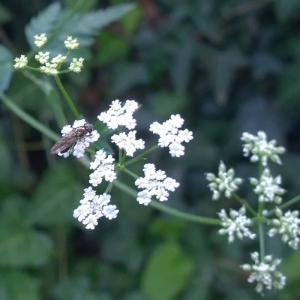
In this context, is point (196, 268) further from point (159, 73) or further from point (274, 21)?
point (274, 21)

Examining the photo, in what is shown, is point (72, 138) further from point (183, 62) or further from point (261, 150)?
point (183, 62)

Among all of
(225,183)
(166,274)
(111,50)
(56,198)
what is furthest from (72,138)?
(111,50)

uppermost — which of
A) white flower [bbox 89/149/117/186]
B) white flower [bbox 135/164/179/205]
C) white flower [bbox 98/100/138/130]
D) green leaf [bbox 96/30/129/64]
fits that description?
green leaf [bbox 96/30/129/64]

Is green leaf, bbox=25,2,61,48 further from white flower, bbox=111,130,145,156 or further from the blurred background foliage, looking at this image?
white flower, bbox=111,130,145,156

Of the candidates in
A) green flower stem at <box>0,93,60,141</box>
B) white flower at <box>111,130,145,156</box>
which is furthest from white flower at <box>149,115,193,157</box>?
green flower stem at <box>0,93,60,141</box>

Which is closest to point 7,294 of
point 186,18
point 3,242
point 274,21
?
point 3,242

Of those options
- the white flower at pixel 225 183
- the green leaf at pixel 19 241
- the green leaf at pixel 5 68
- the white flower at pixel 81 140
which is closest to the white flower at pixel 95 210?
the white flower at pixel 81 140
